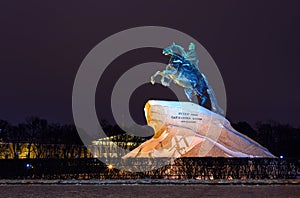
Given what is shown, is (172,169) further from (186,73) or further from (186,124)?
(186,73)

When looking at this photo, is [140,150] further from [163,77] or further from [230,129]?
[230,129]

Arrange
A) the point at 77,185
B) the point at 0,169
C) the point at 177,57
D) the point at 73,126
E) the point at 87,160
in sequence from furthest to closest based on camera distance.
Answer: the point at 73,126, the point at 177,57, the point at 87,160, the point at 0,169, the point at 77,185

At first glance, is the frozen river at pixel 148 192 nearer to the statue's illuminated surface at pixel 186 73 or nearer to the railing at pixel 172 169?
the railing at pixel 172 169

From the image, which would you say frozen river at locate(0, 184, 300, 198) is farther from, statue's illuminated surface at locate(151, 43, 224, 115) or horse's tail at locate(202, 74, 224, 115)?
horse's tail at locate(202, 74, 224, 115)

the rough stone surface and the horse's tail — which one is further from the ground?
the horse's tail

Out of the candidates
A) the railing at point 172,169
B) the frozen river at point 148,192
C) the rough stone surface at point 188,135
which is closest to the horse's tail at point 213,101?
the rough stone surface at point 188,135

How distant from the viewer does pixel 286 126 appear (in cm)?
6594

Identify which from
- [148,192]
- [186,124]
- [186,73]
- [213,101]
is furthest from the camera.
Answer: [213,101]

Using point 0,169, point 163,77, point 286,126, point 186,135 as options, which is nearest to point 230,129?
point 186,135

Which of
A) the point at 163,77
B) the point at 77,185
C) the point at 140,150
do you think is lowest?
the point at 77,185

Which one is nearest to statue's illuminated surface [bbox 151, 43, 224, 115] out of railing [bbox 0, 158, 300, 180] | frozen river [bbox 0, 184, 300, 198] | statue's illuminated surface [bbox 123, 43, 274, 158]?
statue's illuminated surface [bbox 123, 43, 274, 158]

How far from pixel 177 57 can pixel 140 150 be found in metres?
6.27

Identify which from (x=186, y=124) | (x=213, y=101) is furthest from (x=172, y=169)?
(x=213, y=101)

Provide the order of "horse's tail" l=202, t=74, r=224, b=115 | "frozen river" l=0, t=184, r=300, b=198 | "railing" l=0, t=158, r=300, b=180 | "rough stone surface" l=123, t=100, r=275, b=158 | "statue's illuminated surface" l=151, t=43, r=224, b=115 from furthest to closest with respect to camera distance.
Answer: "horse's tail" l=202, t=74, r=224, b=115, "statue's illuminated surface" l=151, t=43, r=224, b=115, "rough stone surface" l=123, t=100, r=275, b=158, "railing" l=0, t=158, r=300, b=180, "frozen river" l=0, t=184, r=300, b=198
